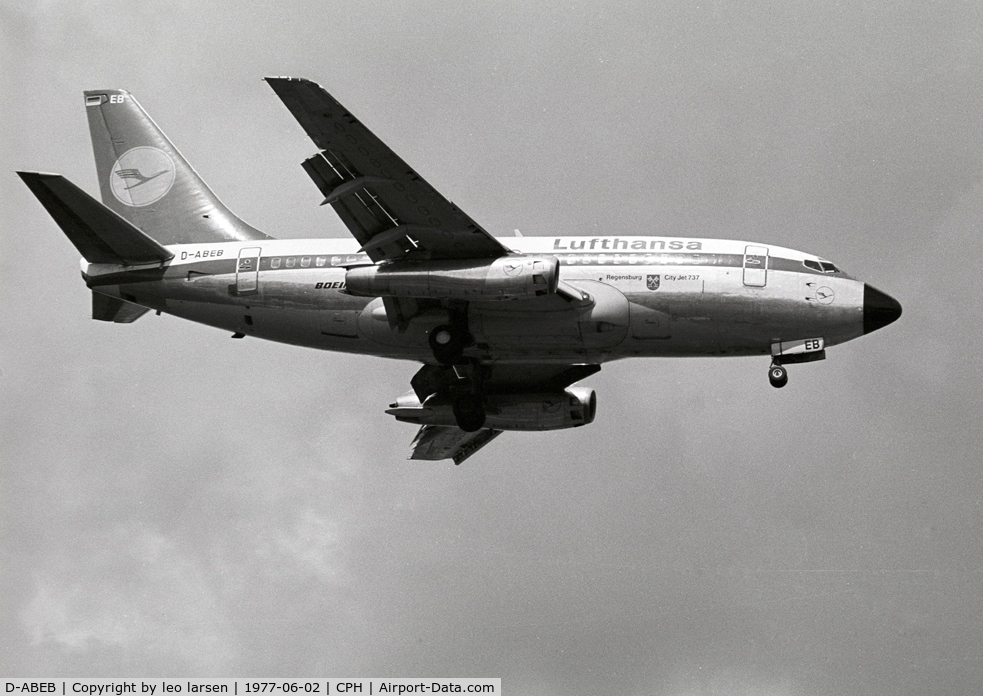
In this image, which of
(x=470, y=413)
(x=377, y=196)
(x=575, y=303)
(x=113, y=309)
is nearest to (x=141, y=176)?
(x=113, y=309)

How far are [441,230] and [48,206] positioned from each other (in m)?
11.8

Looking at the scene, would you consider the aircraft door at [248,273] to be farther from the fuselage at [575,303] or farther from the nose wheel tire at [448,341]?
the nose wheel tire at [448,341]

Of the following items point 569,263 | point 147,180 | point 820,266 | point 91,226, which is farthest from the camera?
point 147,180

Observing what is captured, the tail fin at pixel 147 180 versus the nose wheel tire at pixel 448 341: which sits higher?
the tail fin at pixel 147 180

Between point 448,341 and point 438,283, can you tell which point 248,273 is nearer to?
point 448,341

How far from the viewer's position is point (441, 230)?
1711 inches

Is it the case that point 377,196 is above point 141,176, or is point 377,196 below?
below

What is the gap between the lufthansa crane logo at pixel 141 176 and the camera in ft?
172

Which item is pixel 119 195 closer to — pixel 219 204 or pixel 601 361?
pixel 219 204

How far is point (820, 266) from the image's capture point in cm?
4422

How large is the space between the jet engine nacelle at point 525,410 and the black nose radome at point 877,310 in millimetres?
10968

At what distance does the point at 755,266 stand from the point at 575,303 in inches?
207

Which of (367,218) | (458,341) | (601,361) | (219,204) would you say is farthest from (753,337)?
(219,204)

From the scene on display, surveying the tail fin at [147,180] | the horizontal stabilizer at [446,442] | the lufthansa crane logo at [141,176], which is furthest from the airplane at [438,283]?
the horizontal stabilizer at [446,442]
